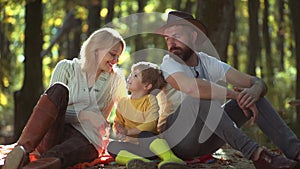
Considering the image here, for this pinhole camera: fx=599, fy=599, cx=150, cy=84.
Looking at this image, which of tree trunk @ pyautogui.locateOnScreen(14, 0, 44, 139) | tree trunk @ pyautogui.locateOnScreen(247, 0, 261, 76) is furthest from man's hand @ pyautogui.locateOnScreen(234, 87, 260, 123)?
tree trunk @ pyautogui.locateOnScreen(247, 0, 261, 76)

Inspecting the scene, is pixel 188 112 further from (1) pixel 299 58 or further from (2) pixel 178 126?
(1) pixel 299 58

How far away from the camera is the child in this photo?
189 inches

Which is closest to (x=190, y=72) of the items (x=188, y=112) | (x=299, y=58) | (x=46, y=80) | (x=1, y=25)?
(x=188, y=112)

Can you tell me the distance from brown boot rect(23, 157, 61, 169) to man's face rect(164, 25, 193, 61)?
1280 mm

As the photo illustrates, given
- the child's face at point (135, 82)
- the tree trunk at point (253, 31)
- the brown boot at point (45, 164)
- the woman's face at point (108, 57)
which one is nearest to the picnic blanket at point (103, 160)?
the brown boot at point (45, 164)

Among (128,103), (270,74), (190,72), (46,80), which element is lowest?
(46,80)

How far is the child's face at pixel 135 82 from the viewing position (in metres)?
5.04

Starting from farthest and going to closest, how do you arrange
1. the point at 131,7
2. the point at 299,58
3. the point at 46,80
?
the point at 46,80 < the point at 131,7 < the point at 299,58

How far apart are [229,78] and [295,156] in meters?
0.97

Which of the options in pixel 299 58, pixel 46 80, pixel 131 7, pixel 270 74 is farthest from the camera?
pixel 46 80

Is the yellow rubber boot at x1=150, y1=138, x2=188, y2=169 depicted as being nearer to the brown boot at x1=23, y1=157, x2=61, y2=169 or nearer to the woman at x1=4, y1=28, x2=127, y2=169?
the woman at x1=4, y1=28, x2=127, y2=169

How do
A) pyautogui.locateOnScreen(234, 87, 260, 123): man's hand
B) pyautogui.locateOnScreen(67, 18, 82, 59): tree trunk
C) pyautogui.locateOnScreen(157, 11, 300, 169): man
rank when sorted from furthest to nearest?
pyautogui.locateOnScreen(67, 18, 82, 59): tree trunk → pyautogui.locateOnScreen(234, 87, 260, 123): man's hand → pyautogui.locateOnScreen(157, 11, 300, 169): man

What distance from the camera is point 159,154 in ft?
15.5

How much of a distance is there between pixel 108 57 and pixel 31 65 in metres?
4.76
